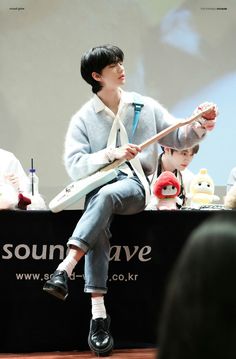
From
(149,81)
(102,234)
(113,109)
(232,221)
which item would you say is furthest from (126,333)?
(149,81)

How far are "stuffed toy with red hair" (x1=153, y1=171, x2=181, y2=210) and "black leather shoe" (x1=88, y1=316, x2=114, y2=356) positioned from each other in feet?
1.68

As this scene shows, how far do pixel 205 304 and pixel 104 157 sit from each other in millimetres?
1863

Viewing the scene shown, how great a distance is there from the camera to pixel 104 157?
7.89ft

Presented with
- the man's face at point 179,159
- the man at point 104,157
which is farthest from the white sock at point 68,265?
the man's face at point 179,159

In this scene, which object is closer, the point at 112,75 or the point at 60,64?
the point at 112,75

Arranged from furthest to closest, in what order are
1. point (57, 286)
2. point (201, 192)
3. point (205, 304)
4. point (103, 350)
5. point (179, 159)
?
point (179, 159)
point (201, 192)
point (103, 350)
point (57, 286)
point (205, 304)

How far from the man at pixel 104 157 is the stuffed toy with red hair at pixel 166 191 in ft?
0.26

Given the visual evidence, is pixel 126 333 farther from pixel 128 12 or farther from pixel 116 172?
pixel 128 12

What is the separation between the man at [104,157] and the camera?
2305mm

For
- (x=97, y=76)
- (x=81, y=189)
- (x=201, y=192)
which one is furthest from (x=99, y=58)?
(x=201, y=192)

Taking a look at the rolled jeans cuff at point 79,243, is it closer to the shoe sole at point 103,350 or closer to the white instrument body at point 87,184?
the white instrument body at point 87,184

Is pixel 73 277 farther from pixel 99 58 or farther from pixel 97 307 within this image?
pixel 99 58

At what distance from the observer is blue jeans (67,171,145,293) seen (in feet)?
7.50

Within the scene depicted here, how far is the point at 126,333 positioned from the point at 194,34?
2683 mm
